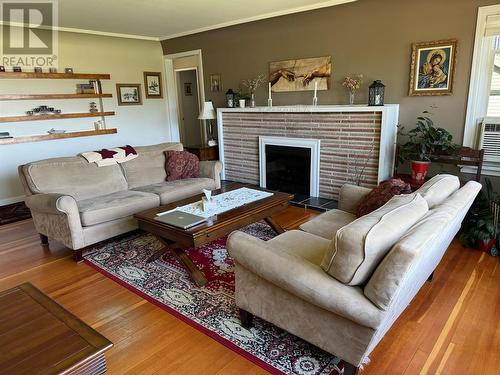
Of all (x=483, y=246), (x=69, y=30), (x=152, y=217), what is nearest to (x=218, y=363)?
(x=152, y=217)

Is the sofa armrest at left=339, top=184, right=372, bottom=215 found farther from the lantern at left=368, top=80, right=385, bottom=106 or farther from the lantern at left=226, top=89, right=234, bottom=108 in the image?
the lantern at left=226, top=89, right=234, bottom=108

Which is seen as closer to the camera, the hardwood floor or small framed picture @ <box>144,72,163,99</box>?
the hardwood floor

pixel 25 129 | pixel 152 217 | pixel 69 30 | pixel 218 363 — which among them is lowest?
pixel 218 363

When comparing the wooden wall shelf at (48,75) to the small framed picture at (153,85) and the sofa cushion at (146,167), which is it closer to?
the small framed picture at (153,85)

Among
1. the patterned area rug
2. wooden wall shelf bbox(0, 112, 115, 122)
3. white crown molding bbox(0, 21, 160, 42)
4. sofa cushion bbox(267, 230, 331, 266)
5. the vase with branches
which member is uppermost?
white crown molding bbox(0, 21, 160, 42)

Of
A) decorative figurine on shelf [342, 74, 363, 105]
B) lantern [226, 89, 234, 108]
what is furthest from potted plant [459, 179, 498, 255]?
lantern [226, 89, 234, 108]

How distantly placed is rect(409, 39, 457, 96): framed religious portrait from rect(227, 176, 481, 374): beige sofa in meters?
2.10

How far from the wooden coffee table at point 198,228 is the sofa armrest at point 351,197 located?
57 centimetres

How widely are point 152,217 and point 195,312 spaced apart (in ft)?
2.99

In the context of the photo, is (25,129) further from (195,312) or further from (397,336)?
(397,336)

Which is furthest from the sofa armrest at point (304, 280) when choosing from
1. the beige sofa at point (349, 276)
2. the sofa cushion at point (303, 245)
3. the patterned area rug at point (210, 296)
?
the patterned area rug at point (210, 296)

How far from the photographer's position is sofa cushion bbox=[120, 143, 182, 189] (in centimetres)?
398

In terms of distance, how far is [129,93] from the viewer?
20.0 feet

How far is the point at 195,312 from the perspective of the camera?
2293 mm
